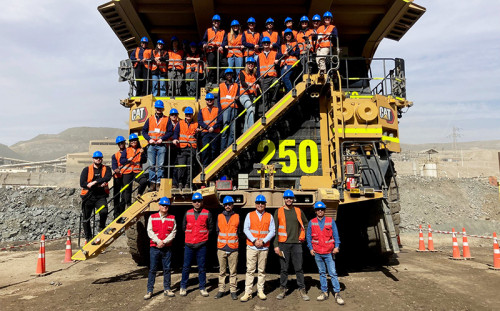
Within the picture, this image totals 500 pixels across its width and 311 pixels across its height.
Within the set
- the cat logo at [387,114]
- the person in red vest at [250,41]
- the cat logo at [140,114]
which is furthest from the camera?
the person in red vest at [250,41]

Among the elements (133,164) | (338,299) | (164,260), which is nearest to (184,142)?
(133,164)

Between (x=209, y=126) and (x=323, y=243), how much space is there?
3011mm

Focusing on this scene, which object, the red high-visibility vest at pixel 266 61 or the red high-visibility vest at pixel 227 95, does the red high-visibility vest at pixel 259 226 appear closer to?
the red high-visibility vest at pixel 227 95

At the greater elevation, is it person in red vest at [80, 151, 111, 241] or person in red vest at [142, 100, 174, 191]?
person in red vest at [142, 100, 174, 191]

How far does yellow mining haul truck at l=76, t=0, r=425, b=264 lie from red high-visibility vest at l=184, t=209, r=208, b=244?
1.27 ft

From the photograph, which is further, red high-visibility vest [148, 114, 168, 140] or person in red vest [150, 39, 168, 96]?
person in red vest [150, 39, 168, 96]

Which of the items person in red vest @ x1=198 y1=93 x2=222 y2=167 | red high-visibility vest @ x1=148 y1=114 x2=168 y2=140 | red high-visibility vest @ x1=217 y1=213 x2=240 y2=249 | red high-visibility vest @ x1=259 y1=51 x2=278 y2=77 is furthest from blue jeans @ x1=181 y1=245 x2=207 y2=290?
red high-visibility vest @ x1=259 y1=51 x2=278 y2=77

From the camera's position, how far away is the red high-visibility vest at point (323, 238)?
5.24 meters

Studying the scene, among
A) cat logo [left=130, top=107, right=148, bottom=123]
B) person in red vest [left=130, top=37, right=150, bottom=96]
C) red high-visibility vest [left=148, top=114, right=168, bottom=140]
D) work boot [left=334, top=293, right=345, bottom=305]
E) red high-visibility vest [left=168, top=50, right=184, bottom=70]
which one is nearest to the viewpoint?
work boot [left=334, top=293, right=345, bottom=305]

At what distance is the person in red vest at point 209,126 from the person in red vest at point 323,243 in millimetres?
2449

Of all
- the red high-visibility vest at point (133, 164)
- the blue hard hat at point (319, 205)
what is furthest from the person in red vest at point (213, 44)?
the blue hard hat at point (319, 205)

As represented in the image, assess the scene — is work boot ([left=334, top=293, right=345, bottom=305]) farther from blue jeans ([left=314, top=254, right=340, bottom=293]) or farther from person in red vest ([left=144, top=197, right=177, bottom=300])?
person in red vest ([left=144, top=197, right=177, bottom=300])

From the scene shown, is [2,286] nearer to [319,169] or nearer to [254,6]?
[319,169]

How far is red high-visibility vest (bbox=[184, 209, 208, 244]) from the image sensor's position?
542 cm
